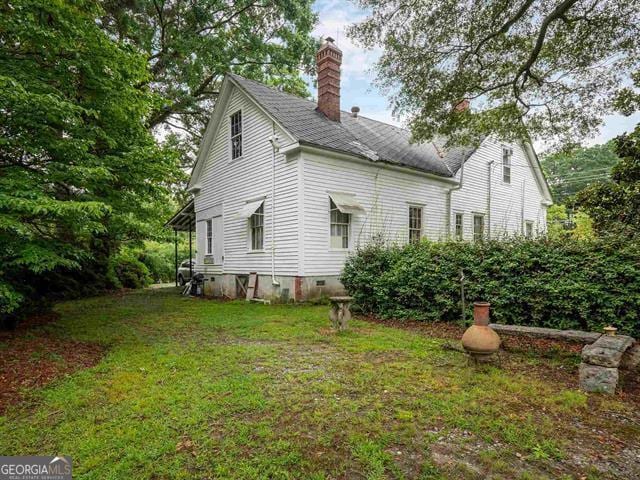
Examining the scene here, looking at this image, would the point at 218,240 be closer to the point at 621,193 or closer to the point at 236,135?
the point at 236,135

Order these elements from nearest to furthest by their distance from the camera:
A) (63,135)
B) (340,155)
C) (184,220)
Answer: (63,135)
(340,155)
(184,220)

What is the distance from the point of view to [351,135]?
12086 millimetres

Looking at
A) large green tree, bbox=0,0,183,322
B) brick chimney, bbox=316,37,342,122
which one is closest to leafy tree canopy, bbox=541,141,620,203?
brick chimney, bbox=316,37,342,122

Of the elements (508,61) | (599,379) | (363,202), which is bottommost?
(599,379)

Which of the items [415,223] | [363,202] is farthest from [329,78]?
[415,223]

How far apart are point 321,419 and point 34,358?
4.34m

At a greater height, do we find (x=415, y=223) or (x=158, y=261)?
(x=415, y=223)

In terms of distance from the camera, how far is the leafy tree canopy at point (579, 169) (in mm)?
42156

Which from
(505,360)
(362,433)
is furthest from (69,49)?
(505,360)

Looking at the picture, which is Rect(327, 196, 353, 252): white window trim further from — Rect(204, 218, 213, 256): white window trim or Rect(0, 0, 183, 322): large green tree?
Rect(204, 218, 213, 256): white window trim

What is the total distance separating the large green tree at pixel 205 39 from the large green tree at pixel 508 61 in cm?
785

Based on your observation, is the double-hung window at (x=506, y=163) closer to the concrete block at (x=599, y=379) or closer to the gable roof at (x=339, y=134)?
the gable roof at (x=339, y=134)

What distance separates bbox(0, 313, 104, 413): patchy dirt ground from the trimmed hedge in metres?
5.55

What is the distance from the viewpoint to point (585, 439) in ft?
9.21
